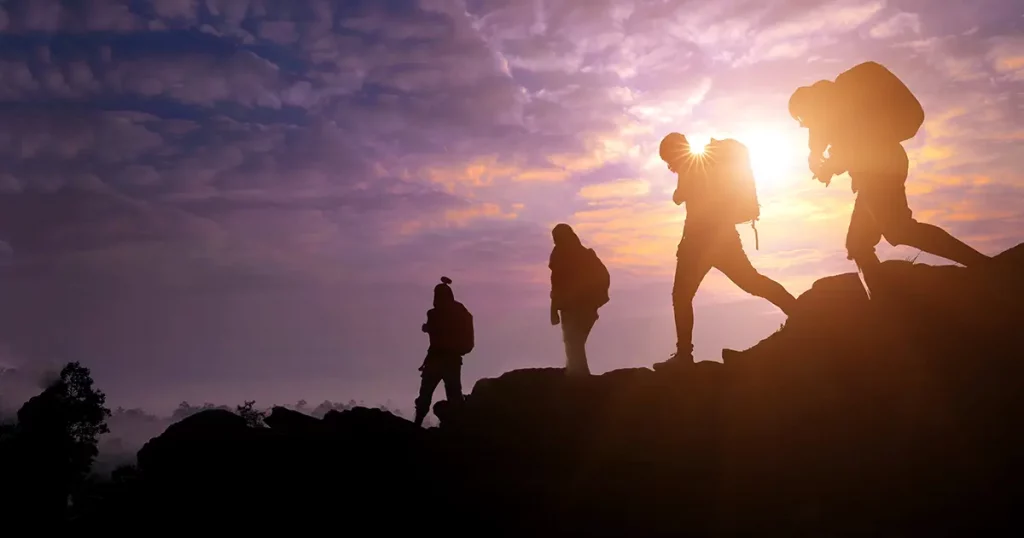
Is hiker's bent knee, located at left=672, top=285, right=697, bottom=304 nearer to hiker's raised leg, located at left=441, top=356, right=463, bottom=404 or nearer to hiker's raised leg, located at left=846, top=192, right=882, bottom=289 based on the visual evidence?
hiker's raised leg, located at left=846, top=192, right=882, bottom=289

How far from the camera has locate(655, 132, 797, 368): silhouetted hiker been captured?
10.0 metres

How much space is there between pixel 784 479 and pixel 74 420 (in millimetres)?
58286

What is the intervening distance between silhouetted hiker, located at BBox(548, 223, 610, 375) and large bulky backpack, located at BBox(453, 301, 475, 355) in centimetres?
357

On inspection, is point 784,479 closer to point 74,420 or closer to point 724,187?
point 724,187

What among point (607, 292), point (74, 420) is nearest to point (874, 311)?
point (607, 292)

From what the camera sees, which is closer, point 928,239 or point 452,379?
point 928,239

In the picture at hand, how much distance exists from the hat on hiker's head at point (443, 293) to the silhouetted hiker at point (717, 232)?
6635mm

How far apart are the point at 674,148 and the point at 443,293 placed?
7.09 m

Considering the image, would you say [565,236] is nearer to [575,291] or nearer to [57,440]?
[575,291]

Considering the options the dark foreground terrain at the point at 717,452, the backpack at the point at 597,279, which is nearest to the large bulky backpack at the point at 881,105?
the dark foreground terrain at the point at 717,452

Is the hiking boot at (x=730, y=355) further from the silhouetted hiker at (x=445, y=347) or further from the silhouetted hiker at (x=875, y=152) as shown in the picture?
the silhouetted hiker at (x=445, y=347)

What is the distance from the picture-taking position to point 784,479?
7.60 metres

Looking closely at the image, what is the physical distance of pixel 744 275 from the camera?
998 cm

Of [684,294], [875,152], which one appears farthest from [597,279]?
[875,152]
